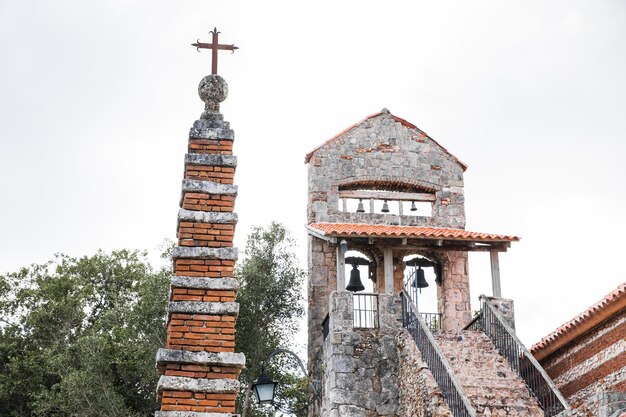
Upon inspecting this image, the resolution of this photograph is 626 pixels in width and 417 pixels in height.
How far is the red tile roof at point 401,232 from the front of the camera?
2056 centimetres

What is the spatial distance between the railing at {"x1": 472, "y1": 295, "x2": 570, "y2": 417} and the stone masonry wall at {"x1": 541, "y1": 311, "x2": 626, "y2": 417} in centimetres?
54

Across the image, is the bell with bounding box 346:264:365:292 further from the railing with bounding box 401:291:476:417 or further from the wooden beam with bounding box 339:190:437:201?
the wooden beam with bounding box 339:190:437:201

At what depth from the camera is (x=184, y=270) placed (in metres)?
8.95

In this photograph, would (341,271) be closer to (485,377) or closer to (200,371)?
(485,377)

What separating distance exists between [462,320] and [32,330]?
1388 centimetres

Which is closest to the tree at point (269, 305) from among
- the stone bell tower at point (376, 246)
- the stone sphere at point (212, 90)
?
the stone bell tower at point (376, 246)

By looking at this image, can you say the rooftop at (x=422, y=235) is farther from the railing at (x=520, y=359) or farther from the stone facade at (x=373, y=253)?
the railing at (x=520, y=359)

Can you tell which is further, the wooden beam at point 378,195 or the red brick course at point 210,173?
the wooden beam at point 378,195

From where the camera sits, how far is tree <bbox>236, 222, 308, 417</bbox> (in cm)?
2236

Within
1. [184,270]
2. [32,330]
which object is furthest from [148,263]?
[184,270]

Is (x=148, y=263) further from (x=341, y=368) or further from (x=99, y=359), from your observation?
(x=341, y=368)

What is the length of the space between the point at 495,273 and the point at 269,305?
5.73 metres

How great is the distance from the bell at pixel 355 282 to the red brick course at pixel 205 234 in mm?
12640

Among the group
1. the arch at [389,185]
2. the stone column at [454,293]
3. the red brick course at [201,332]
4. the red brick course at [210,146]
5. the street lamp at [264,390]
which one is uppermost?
the arch at [389,185]
